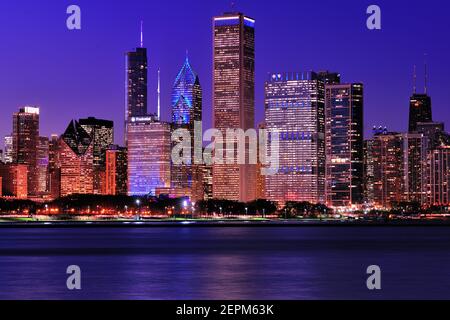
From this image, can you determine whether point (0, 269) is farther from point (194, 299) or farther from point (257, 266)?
point (194, 299)

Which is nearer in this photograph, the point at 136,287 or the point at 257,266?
the point at 136,287

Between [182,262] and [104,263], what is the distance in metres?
6.42

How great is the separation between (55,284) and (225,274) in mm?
12183

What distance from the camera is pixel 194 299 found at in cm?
4219
